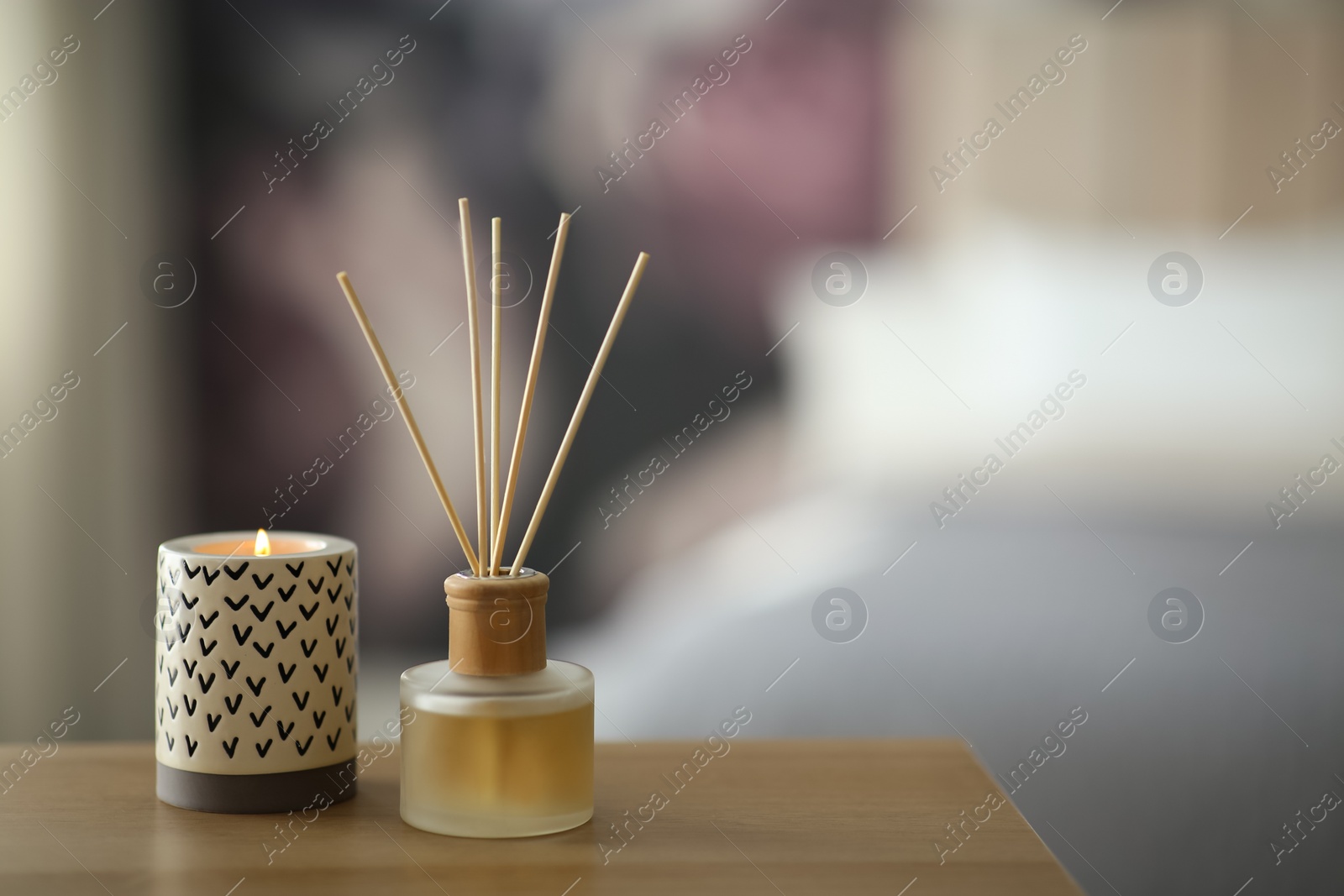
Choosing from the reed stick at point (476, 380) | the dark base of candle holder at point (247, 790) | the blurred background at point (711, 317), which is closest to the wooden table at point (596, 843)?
the dark base of candle holder at point (247, 790)

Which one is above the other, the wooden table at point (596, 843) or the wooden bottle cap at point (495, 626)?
the wooden bottle cap at point (495, 626)

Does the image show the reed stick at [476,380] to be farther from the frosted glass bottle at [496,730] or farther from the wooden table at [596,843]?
the wooden table at [596,843]

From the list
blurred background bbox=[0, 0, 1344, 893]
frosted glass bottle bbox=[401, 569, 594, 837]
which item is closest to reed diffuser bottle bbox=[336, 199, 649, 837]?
frosted glass bottle bbox=[401, 569, 594, 837]

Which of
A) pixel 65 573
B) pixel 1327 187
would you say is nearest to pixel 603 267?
pixel 65 573

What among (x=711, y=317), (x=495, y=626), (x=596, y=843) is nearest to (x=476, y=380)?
(x=495, y=626)

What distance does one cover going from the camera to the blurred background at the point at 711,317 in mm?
1513

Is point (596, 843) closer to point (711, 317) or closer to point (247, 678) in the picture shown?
point (247, 678)

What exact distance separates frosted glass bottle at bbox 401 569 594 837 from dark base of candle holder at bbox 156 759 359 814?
0.18 feet

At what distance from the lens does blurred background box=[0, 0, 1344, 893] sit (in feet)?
4.96

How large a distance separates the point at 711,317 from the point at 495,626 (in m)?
0.95

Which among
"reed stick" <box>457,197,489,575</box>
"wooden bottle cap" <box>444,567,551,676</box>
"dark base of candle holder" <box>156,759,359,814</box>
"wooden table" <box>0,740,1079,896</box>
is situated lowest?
"wooden table" <box>0,740,1079,896</box>

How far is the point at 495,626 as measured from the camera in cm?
65

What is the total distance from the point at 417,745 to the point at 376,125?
3.63ft

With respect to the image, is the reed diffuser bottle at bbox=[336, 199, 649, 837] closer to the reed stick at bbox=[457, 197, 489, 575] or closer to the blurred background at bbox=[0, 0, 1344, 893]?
the reed stick at bbox=[457, 197, 489, 575]
